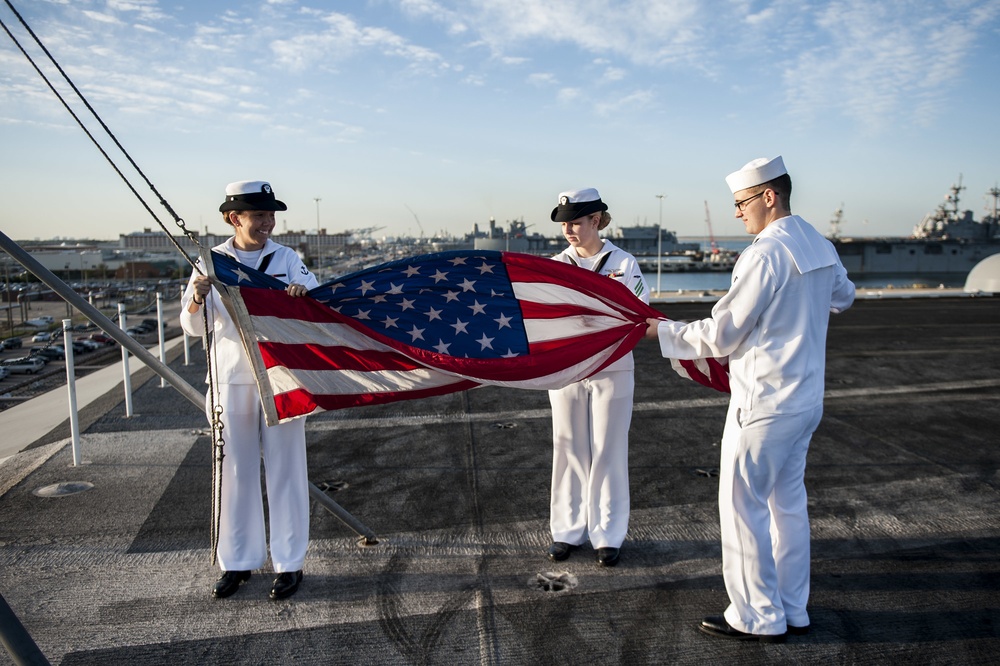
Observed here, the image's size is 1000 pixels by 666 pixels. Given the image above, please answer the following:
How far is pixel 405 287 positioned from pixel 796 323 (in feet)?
6.34

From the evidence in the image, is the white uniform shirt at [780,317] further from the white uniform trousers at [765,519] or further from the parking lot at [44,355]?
the parking lot at [44,355]

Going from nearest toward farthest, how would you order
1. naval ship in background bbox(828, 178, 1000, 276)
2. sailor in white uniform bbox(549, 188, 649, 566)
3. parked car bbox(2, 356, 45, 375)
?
sailor in white uniform bbox(549, 188, 649, 566)
parked car bbox(2, 356, 45, 375)
naval ship in background bbox(828, 178, 1000, 276)

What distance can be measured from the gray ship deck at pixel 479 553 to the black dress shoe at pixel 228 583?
48mm

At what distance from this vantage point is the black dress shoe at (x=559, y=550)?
136 inches

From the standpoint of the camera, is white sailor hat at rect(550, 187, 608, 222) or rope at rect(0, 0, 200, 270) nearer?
rope at rect(0, 0, 200, 270)

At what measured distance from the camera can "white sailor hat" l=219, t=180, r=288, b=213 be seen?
317 cm

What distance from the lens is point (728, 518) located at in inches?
111

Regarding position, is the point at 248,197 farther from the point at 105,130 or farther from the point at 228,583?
the point at 228,583

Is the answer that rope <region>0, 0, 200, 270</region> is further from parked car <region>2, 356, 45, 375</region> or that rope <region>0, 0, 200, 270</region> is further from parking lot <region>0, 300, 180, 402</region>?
parked car <region>2, 356, 45, 375</region>

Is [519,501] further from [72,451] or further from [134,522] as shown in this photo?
[72,451]

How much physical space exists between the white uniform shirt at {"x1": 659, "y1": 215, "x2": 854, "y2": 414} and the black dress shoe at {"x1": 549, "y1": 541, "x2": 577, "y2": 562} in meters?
1.37

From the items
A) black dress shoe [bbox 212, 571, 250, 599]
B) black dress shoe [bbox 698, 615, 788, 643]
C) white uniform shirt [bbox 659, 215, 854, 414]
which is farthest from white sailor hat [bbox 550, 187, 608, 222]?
black dress shoe [bbox 212, 571, 250, 599]

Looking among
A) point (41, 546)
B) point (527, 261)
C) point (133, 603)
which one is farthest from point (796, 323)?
point (41, 546)

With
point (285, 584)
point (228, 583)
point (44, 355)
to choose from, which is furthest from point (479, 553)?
point (44, 355)
